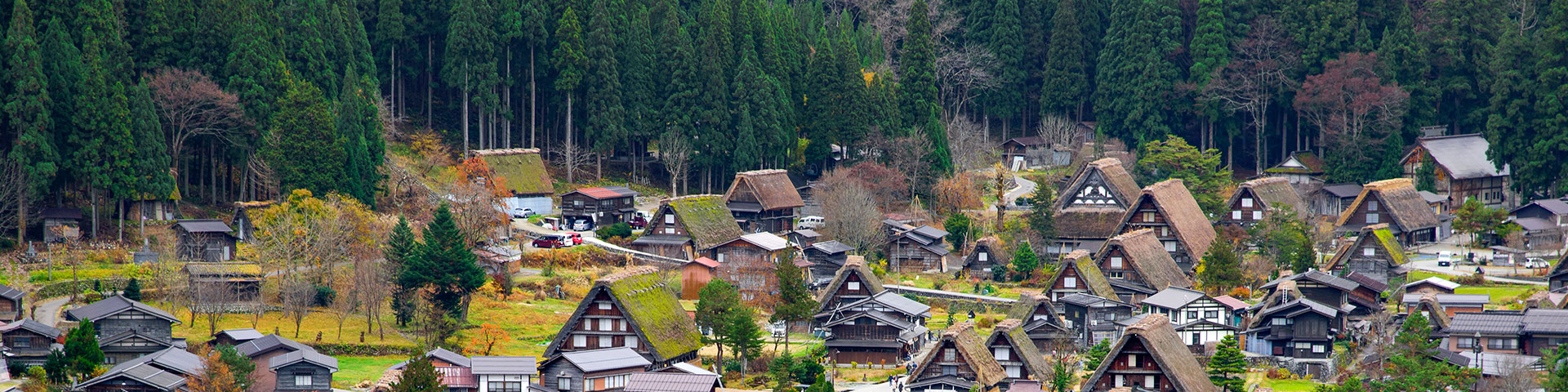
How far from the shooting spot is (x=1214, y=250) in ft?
213

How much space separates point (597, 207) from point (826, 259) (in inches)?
404

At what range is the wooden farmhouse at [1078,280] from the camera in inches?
2493

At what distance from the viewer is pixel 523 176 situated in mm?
77438

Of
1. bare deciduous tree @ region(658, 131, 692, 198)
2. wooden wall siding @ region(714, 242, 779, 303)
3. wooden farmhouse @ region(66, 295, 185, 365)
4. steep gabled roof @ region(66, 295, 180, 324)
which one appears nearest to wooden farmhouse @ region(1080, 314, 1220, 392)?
wooden wall siding @ region(714, 242, 779, 303)

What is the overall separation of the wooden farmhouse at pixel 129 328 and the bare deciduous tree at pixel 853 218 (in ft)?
83.0

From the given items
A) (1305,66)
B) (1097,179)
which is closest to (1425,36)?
(1305,66)

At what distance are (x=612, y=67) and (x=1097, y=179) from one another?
2017cm

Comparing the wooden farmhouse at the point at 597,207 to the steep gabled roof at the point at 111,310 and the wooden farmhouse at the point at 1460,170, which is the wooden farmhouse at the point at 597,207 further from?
the wooden farmhouse at the point at 1460,170

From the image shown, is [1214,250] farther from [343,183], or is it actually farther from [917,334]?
[343,183]

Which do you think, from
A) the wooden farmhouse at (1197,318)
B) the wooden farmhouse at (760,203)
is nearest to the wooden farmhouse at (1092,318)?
the wooden farmhouse at (1197,318)

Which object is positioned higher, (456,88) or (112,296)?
(456,88)

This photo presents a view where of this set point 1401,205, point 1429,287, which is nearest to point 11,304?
point 1429,287

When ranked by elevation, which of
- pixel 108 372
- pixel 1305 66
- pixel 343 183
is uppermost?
pixel 1305 66

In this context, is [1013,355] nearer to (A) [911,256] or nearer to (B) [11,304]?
(A) [911,256]
